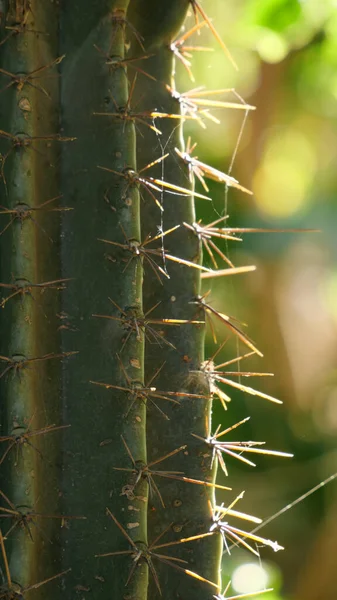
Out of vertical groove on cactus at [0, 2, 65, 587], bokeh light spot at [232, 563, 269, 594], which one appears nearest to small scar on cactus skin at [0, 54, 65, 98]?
vertical groove on cactus at [0, 2, 65, 587]

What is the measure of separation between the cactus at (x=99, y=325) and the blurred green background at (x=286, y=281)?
4.86ft

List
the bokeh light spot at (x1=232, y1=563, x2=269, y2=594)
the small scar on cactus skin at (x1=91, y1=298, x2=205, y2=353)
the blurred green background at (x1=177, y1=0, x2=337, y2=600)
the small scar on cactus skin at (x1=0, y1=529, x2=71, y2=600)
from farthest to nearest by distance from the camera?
the blurred green background at (x1=177, y1=0, x2=337, y2=600) → the bokeh light spot at (x1=232, y1=563, x2=269, y2=594) → the small scar on cactus skin at (x1=91, y1=298, x2=205, y2=353) → the small scar on cactus skin at (x1=0, y1=529, x2=71, y2=600)

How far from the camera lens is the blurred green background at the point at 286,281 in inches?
110

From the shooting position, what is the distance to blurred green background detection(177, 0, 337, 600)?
9.14 ft

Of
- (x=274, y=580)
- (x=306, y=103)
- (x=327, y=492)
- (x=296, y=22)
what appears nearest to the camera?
(x=296, y=22)

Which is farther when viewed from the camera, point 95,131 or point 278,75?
point 278,75

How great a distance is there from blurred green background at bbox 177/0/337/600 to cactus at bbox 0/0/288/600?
1.48m

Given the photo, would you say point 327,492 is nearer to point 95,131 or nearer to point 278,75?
point 278,75

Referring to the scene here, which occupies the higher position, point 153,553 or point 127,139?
point 127,139

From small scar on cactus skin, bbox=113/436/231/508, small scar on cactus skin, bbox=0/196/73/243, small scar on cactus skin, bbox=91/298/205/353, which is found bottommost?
small scar on cactus skin, bbox=113/436/231/508

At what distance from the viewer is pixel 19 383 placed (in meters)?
0.93

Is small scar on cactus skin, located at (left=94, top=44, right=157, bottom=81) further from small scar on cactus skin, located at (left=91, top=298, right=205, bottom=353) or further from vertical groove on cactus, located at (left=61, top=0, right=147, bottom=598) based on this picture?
small scar on cactus skin, located at (left=91, top=298, right=205, bottom=353)

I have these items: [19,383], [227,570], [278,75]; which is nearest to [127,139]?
[19,383]

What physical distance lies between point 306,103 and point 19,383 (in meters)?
2.56
